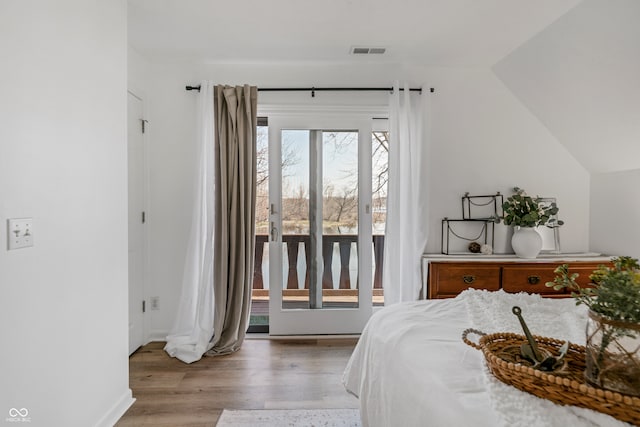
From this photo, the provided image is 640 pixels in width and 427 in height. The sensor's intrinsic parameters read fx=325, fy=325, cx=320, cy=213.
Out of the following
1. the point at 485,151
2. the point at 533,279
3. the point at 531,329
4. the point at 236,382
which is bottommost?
the point at 236,382

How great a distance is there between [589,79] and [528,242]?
130 cm

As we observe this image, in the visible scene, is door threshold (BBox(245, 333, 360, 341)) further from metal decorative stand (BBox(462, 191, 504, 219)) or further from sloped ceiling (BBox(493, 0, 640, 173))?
sloped ceiling (BBox(493, 0, 640, 173))

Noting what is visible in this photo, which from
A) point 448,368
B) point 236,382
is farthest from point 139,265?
point 448,368

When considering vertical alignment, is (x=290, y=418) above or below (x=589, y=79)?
below

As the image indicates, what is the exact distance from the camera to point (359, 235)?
3121mm

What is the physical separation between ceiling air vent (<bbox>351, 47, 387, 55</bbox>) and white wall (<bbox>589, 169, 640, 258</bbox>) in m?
2.30

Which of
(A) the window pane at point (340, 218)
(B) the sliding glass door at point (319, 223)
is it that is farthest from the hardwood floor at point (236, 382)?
(A) the window pane at point (340, 218)

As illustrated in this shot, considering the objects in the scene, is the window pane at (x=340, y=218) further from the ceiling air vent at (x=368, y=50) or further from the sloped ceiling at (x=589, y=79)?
the sloped ceiling at (x=589, y=79)

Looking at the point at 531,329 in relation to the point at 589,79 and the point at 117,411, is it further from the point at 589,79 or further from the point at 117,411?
the point at 117,411

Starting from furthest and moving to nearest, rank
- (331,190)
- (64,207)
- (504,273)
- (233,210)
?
(331,190) < (233,210) < (504,273) < (64,207)

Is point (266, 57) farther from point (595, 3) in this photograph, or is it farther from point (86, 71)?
point (595, 3)

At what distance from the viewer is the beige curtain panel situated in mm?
2824

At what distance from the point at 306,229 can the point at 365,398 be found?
183 cm

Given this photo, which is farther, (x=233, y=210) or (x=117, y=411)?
(x=233, y=210)
